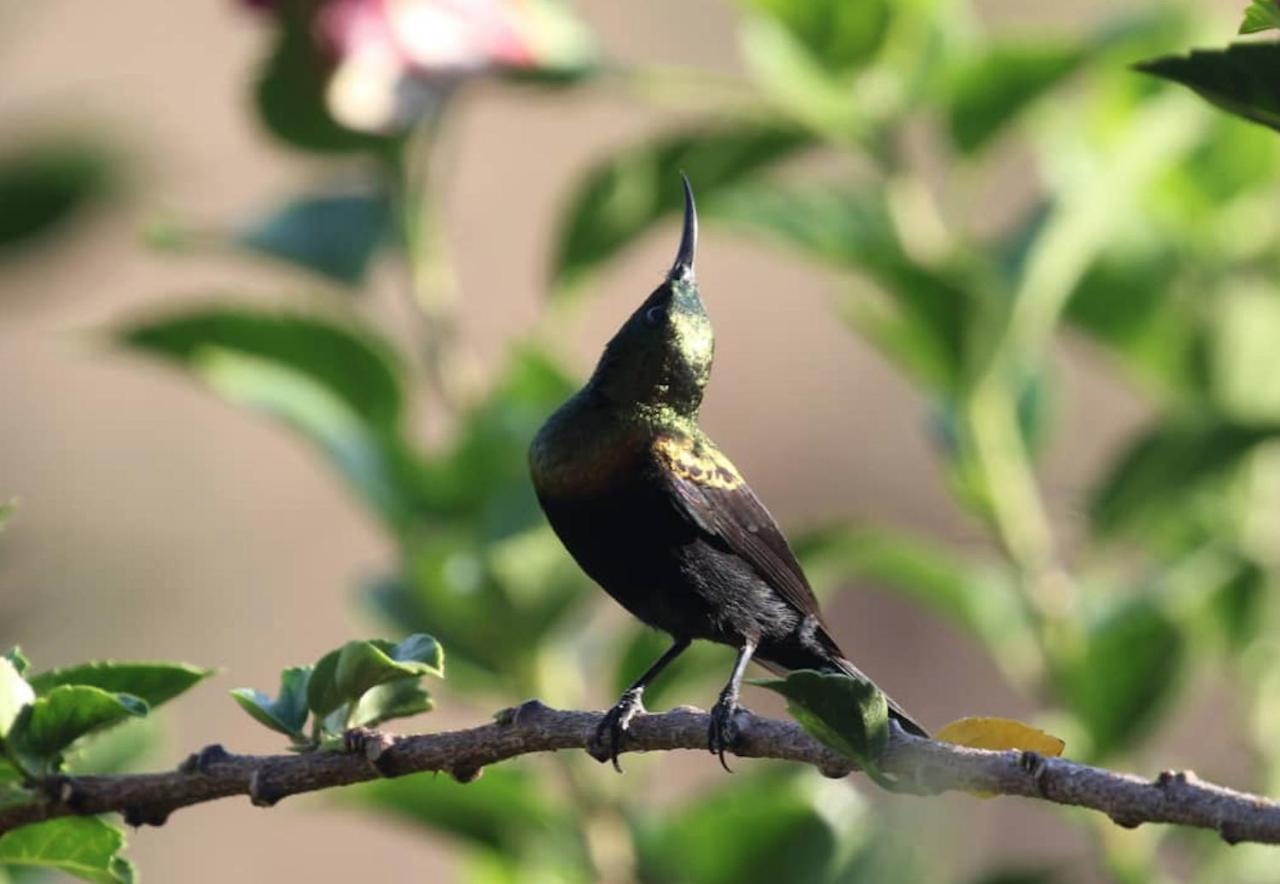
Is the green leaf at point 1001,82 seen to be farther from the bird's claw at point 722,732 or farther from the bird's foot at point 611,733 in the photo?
the bird's claw at point 722,732

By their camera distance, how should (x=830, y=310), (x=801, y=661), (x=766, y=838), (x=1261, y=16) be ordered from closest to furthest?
1. (x=1261, y=16)
2. (x=801, y=661)
3. (x=766, y=838)
4. (x=830, y=310)

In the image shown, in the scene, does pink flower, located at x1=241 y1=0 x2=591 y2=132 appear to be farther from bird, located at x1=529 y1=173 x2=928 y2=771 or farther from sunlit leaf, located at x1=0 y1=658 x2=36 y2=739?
sunlit leaf, located at x1=0 y1=658 x2=36 y2=739

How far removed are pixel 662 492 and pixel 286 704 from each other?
1.65 ft

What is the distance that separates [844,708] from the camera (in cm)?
132

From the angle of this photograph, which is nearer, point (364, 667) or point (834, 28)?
point (364, 667)

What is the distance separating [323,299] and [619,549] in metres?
1.08

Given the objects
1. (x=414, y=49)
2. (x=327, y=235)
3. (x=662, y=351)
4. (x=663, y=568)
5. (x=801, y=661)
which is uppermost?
(x=414, y=49)

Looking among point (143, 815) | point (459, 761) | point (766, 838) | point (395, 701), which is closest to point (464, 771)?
point (459, 761)

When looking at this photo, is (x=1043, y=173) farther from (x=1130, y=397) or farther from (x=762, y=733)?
(x=1130, y=397)

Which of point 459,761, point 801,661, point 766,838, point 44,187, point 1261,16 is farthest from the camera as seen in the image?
point 44,187

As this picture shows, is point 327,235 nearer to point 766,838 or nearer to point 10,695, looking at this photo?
point 766,838

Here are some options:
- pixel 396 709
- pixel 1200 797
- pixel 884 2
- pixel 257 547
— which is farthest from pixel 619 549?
pixel 257 547

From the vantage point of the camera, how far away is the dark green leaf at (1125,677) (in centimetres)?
248

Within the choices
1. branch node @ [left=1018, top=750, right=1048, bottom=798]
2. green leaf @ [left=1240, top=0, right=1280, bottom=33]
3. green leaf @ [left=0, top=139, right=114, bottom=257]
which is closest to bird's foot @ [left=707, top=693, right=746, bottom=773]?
branch node @ [left=1018, top=750, right=1048, bottom=798]
